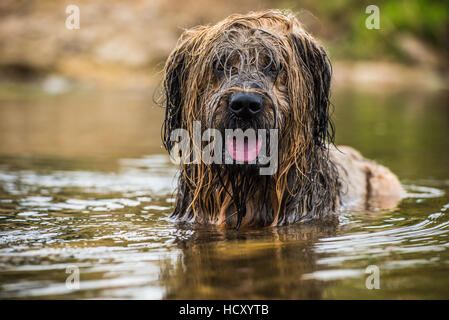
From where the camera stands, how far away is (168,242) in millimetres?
5207

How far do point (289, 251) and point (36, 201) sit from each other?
3274mm

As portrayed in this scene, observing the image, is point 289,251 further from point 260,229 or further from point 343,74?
point 343,74

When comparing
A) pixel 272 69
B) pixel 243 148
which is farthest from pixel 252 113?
pixel 272 69

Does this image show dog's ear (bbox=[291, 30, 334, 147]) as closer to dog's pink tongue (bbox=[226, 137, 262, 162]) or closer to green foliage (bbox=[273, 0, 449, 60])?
dog's pink tongue (bbox=[226, 137, 262, 162])

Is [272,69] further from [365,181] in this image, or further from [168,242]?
[365,181]

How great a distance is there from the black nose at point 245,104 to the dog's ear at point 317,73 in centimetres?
81

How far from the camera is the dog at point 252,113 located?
5.11 m

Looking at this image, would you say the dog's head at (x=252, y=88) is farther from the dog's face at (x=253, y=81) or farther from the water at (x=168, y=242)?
the water at (x=168, y=242)

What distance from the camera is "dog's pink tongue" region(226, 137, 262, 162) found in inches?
203

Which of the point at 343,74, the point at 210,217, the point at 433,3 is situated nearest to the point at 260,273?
the point at 210,217

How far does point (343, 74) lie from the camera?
34.3 meters

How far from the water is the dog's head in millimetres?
624

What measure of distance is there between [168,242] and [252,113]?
3.86ft

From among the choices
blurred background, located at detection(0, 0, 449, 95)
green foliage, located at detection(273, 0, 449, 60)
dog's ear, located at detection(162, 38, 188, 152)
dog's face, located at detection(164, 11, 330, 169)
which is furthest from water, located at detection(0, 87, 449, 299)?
green foliage, located at detection(273, 0, 449, 60)
